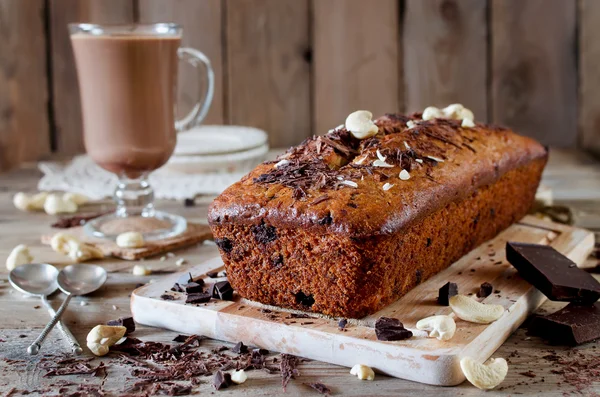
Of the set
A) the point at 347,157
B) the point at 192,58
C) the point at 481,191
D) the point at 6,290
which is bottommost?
the point at 6,290

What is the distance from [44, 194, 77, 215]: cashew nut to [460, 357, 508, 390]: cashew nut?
1838mm

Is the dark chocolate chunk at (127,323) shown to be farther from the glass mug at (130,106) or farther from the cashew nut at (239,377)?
the glass mug at (130,106)

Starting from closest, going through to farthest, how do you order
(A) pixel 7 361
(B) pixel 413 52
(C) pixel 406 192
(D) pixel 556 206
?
(A) pixel 7 361
(C) pixel 406 192
(D) pixel 556 206
(B) pixel 413 52

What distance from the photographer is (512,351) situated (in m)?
1.63

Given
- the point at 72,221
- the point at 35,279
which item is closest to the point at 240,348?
the point at 35,279

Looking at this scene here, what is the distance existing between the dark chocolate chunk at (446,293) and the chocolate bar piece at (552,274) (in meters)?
0.21

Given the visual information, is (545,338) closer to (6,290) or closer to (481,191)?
(481,191)

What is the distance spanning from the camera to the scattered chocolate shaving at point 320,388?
1.45 meters

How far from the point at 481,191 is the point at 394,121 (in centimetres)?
30

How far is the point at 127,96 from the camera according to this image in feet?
8.09

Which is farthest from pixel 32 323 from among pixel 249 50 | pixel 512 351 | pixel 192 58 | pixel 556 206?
pixel 249 50

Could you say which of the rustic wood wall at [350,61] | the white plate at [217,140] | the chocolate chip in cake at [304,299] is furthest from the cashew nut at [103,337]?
the rustic wood wall at [350,61]

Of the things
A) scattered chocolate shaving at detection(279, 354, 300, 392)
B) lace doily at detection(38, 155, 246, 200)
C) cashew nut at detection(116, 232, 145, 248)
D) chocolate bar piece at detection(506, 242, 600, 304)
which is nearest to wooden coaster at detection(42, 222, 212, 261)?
cashew nut at detection(116, 232, 145, 248)

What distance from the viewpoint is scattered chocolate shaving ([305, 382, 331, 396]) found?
1449 millimetres
